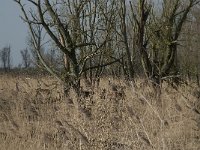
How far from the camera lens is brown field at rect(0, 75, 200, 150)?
5785mm

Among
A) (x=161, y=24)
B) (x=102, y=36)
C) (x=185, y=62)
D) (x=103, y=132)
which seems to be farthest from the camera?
(x=185, y=62)

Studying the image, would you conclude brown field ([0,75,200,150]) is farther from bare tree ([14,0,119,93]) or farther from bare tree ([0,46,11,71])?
bare tree ([0,46,11,71])

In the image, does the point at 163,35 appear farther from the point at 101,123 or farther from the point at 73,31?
the point at 101,123

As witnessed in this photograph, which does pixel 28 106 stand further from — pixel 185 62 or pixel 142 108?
pixel 185 62

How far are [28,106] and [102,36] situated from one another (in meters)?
8.63

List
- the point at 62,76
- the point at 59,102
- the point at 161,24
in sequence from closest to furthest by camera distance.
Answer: the point at 59,102 → the point at 62,76 → the point at 161,24

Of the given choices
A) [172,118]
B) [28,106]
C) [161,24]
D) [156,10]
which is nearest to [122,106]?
[172,118]

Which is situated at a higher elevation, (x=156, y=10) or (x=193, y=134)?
(x=156, y=10)

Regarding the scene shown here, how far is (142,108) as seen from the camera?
25.6ft

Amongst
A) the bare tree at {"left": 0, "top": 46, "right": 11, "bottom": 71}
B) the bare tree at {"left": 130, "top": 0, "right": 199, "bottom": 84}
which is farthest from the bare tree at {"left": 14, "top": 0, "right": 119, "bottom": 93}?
the bare tree at {"left": 0, "top": 46, "right": 11, "bottom": 71}

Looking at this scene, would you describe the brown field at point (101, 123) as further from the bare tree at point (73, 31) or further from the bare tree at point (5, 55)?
the bare tree at point (5, 55)

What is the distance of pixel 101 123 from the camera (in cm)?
629

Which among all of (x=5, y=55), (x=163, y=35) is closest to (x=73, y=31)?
(x=163, y=35)

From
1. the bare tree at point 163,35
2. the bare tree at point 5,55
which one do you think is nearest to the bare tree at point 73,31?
the bare tree at point 163,35
